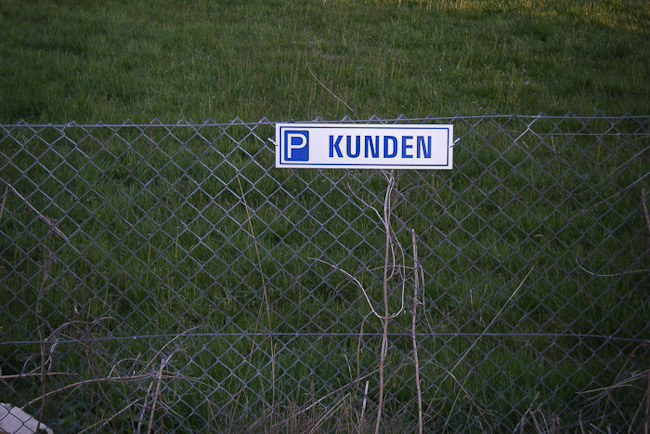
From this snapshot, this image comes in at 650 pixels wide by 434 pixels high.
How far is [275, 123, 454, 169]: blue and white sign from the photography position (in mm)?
2232

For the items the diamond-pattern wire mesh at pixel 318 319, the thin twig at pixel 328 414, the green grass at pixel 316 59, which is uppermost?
the thin twig at pixel 328 414

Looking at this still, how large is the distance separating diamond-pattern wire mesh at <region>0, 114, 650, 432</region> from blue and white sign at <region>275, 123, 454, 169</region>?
0.27 feet

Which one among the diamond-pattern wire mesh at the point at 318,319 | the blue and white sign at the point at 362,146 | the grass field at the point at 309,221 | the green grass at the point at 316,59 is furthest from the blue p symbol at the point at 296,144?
the green grass at the point at 316,59

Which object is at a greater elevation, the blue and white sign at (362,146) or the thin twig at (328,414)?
the blue and white sign at (362,146)

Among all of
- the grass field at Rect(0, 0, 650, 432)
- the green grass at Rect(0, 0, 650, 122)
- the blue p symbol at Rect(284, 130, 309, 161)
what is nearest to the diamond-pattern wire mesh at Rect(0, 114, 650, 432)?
the grass field at Rect(0, 0, 650, 432)

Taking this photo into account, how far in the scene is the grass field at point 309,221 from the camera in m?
2.53

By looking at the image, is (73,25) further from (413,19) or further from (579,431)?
(579,431)

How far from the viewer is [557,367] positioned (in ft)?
8.69

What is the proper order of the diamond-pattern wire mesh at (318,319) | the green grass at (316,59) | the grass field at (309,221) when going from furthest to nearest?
the green grass at (316,59), the grass field at (309,221), the diamond-pattern wire mesh at (318,319)

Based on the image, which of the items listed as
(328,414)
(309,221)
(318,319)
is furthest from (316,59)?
(328,414)

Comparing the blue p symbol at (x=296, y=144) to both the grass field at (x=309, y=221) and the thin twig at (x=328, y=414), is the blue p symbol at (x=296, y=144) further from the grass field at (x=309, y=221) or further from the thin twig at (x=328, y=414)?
the thin twig at (x=328, y=414)

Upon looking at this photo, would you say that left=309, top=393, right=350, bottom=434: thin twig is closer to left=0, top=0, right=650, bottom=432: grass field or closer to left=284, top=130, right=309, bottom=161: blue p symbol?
left=0, top=0, right=650, bottom=432: grass field

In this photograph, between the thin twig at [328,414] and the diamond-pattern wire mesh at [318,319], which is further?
the diamond-pattern wire mesh at [318,319]

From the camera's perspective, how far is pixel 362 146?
225cm
